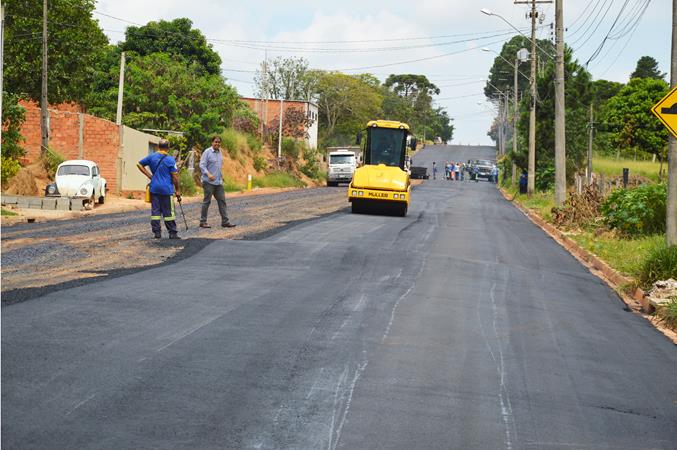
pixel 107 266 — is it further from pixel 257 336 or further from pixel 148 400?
pixel 148 400

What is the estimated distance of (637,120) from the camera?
234 feet

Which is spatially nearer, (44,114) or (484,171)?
(44,114)

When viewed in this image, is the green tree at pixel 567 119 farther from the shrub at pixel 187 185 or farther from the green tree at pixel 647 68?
the green tree at pixel 647 68

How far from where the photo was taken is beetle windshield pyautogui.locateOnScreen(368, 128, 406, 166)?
3050 centimetres

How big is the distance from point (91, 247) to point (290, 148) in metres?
55.5

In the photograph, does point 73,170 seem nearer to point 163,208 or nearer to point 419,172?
point 163,208

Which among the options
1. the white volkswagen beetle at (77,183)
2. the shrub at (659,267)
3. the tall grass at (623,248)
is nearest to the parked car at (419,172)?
the white volkswagen beetle at (77,183)

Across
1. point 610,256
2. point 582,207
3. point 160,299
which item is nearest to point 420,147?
point 582,207

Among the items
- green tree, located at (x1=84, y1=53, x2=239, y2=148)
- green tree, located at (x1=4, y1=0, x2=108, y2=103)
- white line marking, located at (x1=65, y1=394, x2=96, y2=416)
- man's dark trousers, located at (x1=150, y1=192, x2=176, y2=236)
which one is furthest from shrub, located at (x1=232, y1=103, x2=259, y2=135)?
white line marking, located at (x1=65, y1=394, x2=96, y2=416)

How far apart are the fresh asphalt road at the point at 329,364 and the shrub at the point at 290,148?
57644mm

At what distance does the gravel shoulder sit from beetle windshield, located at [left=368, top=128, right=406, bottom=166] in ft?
14.0

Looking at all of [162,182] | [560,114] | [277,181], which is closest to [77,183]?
[162,182]

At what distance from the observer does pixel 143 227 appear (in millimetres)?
22125

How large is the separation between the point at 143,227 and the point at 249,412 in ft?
52.7
